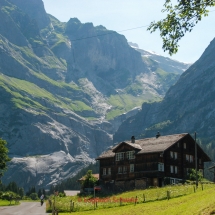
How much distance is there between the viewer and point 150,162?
89500 mm

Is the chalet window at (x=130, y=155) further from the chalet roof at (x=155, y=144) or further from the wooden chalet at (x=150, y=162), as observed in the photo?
the chalet roof at (x=155, y=144)

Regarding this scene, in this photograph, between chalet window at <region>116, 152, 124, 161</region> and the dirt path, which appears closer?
the dirt path

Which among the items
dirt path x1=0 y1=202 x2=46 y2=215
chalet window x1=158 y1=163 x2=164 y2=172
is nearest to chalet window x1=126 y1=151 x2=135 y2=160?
chalet window x1=158 y1=163 x2=164 y2=172

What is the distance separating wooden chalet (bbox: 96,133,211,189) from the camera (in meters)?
88.9

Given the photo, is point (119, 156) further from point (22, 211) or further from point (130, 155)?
point (22, 211)

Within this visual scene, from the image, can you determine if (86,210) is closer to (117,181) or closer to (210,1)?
(210,1)

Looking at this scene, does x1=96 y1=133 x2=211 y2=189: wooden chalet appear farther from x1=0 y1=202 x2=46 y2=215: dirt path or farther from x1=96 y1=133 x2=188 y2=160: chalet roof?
x1=0 y1=202 x2=46 y2=215: dirt path

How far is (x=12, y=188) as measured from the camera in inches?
6806

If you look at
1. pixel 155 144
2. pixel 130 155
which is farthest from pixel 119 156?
Answer: pixel 155 144

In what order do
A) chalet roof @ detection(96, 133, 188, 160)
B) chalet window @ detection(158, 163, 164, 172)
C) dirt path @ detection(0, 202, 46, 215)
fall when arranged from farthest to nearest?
chalet roof @ detection(96, 133, 188, 160) → chalet window @ detection(158, 163, 164, 172) → dirt path @ detection(0, 202, 46, 215)

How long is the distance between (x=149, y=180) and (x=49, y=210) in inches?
1449

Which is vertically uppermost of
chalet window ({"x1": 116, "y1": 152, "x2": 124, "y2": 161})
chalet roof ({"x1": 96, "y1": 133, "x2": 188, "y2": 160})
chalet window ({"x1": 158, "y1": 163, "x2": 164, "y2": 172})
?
chalet roof ({"x1": 96, "y1": 133, "x2": 188, "y2": 160})

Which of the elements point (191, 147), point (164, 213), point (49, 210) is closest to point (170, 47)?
point (164, 213)

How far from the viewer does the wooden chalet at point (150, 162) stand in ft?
292
